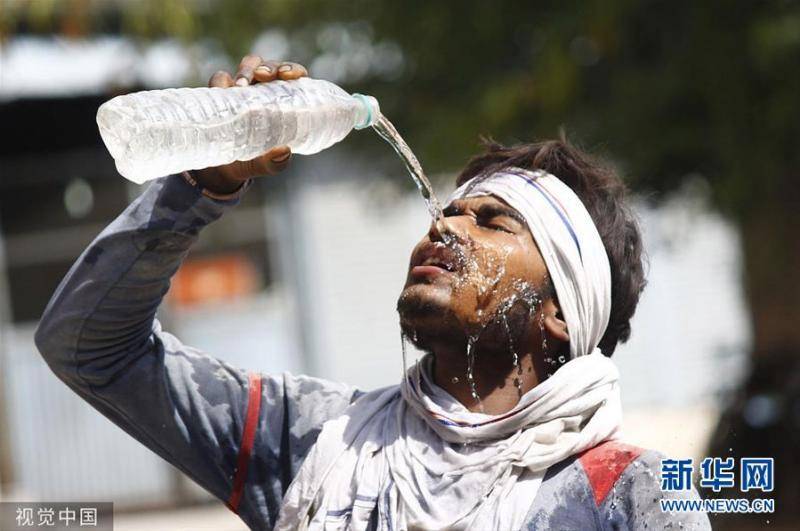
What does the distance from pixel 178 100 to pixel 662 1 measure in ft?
14.9

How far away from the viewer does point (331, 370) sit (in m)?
12.6

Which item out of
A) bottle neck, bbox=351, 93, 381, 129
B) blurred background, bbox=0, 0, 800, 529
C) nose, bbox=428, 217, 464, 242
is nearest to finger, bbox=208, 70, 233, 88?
bottle neck, bbox=351, 93, 381, 129

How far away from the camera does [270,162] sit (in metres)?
2.58

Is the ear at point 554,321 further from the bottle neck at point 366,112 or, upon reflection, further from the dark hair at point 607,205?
the bottle neck at point 366,112

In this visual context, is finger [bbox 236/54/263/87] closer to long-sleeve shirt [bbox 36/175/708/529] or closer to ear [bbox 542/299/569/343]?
long-sleeve shirt [bbox 36/175/708/529]

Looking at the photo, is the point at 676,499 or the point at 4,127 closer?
the point at 676,499

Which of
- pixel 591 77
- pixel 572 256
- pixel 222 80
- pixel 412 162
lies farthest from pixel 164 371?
pixel 591 77

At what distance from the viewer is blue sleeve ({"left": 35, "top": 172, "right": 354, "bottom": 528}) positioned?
8.65ft

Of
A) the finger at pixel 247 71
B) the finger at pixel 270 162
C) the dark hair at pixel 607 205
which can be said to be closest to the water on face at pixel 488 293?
the dark hair at pixel 607 205

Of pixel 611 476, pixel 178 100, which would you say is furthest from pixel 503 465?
pixel 178 100

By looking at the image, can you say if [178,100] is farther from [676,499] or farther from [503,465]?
[676,499]

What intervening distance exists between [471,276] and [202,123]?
0.63 metres

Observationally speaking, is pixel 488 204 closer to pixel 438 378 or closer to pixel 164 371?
pixel 438 378

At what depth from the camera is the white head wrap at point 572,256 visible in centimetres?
277
